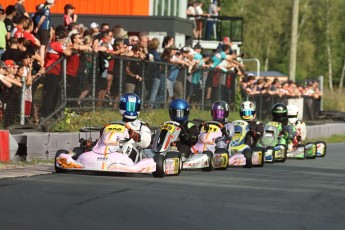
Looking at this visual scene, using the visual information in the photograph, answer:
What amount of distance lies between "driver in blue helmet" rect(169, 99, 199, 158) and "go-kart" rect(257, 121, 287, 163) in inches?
122

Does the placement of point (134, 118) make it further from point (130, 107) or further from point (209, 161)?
point (209, 161)

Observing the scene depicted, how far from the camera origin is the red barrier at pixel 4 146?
16.3 m

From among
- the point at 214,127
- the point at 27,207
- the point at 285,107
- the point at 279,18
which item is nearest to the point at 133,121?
the point at 214,127

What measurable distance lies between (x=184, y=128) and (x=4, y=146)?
2.77 m

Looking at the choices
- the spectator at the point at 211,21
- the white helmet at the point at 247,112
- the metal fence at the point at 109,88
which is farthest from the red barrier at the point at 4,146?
the spectator at the point at 211,21

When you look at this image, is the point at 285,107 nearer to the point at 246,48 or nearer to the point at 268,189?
the point at 268,189

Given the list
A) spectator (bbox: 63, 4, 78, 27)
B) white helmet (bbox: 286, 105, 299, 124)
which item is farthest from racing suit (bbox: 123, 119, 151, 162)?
white helmet (bbox: 286, 105, 299, 124)

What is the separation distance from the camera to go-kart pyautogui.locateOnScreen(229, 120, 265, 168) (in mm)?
18609

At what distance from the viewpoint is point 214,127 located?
1831 cm

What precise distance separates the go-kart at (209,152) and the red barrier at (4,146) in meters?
2.66

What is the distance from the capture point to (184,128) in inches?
677

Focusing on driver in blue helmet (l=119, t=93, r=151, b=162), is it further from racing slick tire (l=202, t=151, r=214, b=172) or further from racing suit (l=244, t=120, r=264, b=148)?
racing suit (l=244, t=120, r=264, b=148)

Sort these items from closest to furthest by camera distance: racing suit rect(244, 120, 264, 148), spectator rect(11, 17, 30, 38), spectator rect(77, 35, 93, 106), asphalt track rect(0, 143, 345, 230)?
asphalt track rect(0, 143, 345, 230) < racing suit rect(244, 120, 264, 148) < spectator rect(11, 17, 30, 38) < spectator rect(77, 35, 93, 106)

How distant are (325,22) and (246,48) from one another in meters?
8.52
